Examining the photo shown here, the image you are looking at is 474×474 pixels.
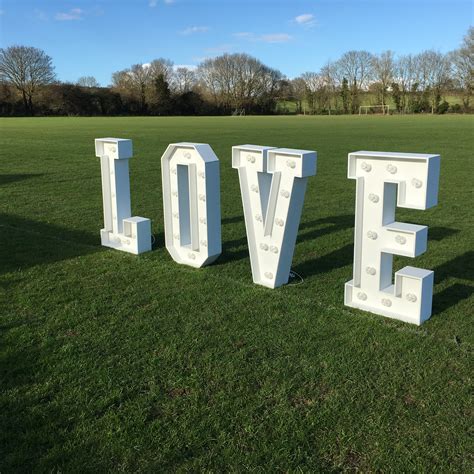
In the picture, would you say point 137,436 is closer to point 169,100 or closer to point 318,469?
point 318,469

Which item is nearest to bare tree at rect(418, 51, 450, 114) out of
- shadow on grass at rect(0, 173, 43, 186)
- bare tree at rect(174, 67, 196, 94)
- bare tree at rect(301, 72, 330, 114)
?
bare tree at rect(301, 72, 330, 114)

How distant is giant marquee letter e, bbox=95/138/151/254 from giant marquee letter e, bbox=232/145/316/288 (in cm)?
172

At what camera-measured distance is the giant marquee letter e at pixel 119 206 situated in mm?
6562

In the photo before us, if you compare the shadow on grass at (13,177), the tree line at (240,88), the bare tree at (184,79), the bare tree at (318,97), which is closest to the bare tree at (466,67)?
the tree line at (240,88)

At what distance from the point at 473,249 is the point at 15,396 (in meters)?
5.42

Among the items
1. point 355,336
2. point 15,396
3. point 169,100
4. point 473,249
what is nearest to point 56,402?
point 15,396

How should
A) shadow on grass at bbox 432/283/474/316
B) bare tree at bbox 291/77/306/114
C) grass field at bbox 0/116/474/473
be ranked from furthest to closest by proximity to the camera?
bare tree at bbox 291/77/306/114 < shadow on grass at bbox 432/283/474/316 < grass field at bbox 0/116/474/473

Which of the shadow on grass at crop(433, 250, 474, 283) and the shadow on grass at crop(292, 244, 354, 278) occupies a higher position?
the shadow on grass at crop(433, 250, 474, 283)

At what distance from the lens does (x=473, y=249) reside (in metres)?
6.39

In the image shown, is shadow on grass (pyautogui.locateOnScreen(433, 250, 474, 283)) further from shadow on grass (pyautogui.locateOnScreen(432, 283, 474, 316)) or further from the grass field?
shadow on grass (pyautogui.locateOnScreen(432, 283, 474, 316))

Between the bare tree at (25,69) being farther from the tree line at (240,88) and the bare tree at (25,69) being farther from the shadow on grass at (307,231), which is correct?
the shadow on grass at (307,231)

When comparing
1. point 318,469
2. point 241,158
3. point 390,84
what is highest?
point 390,84

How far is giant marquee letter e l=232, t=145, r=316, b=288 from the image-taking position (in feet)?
16.5

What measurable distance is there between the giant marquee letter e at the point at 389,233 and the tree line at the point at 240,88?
72776 mm
